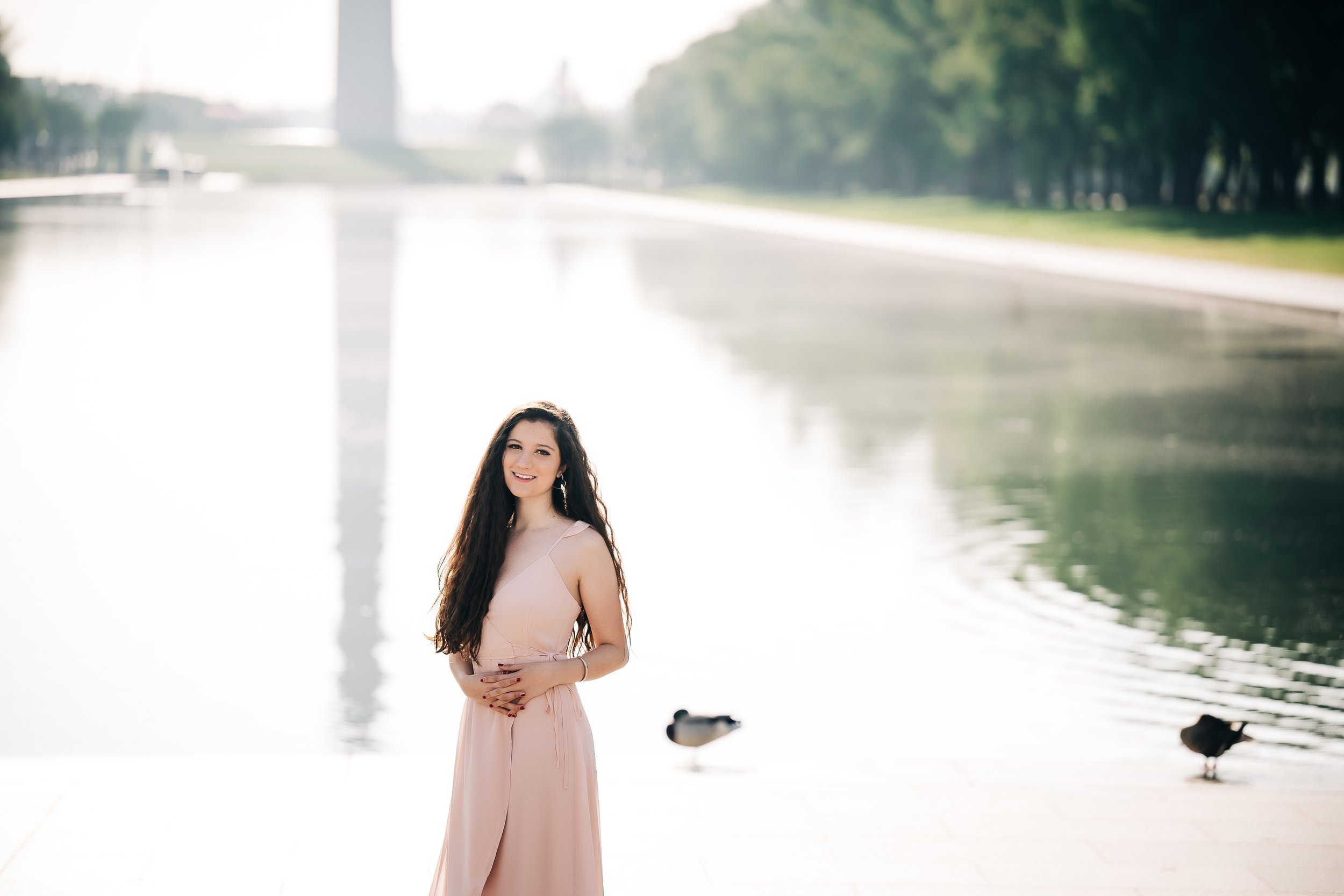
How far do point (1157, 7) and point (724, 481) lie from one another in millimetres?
40359

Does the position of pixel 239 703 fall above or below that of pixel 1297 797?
below

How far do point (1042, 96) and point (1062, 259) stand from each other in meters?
21.5

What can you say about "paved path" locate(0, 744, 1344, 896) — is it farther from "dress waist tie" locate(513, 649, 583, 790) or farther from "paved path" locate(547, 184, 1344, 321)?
"paved path" locate(547, 184, 1344, 321)

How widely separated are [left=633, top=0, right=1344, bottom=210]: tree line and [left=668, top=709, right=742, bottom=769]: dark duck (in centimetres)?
4377

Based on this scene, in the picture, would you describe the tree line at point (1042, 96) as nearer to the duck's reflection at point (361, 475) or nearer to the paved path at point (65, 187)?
the duck's reflection at point (361, 475)

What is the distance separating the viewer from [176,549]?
35.1ft

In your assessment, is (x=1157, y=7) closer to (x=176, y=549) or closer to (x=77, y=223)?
(x=77, y=223)

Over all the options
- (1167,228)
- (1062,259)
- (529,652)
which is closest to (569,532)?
(529,652)

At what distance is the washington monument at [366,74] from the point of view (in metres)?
98.8

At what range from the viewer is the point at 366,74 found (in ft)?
346

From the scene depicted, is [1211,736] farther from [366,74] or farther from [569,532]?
[366,74]

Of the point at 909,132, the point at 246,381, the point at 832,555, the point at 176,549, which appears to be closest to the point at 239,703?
the point at 176,549

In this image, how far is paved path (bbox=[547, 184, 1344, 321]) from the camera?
2947 cm

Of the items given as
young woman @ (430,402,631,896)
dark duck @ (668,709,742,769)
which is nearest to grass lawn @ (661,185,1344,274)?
dark duck @ (668,709,742,769)
